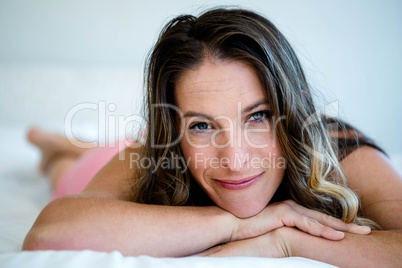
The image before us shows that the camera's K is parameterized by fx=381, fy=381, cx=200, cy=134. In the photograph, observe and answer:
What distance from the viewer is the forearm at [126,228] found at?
31.5 inches

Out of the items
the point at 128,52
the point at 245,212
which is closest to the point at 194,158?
the point at 245,212

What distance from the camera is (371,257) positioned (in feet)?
2.80

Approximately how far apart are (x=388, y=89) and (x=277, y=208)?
7.31 feet

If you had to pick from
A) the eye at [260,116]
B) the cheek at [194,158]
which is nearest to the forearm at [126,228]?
the cheek at [194,158]

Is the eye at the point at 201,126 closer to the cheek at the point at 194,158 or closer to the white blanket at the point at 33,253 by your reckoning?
the cheek at the point at 194,158

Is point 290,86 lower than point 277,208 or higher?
higher

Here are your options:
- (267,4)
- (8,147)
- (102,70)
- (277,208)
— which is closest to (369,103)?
(267,4)

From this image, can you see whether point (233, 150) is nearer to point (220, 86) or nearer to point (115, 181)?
point (220, 86)

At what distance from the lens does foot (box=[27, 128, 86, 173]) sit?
2281mm

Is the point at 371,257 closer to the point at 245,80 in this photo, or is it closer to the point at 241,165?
the point at 241,165

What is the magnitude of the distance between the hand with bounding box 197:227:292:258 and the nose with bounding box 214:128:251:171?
0.18 m

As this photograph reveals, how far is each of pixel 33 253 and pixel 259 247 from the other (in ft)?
1.63

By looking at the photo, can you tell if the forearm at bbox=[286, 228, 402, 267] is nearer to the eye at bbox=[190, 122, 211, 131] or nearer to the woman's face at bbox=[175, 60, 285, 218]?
the woman's face at bbox=[175, 60, 285, 218]

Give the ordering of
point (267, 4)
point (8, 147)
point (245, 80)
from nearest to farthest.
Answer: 1. point (245, 80)
2. point (8, 147)
3. point (267, 4)
